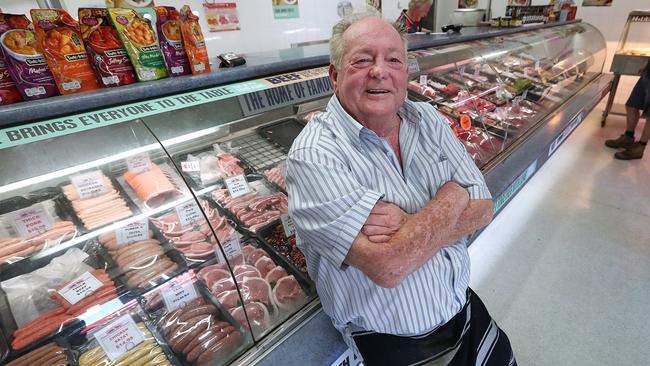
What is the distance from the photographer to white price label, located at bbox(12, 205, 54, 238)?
4.15 feet

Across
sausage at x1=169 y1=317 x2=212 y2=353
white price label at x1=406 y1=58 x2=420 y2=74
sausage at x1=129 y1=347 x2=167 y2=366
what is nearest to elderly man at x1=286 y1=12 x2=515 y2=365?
sausage at x1=169 y1=317 x2=212 y2=353

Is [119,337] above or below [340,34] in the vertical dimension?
below

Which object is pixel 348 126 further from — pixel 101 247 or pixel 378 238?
pixel 101 247

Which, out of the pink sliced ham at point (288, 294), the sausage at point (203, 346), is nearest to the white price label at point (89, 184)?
the sausage at point (203, 346)

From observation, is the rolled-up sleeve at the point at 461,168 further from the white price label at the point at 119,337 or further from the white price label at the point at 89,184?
the white price label at the point at 89,184

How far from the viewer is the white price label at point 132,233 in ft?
4.41

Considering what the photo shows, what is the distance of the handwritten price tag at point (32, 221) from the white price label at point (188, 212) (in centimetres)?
50

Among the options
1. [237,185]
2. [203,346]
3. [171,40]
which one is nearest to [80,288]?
[203,346]

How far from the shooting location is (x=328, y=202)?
101cm

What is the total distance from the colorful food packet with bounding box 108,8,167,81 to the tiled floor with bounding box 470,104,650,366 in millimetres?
2527

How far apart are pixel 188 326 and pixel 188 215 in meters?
0.47

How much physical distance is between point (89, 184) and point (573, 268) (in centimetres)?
333

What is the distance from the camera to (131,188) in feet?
4.98

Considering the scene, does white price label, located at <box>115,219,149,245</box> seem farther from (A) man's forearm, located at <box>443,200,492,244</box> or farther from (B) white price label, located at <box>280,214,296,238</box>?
(A) man's forearm, located at <box>443,200,492,244</box>
